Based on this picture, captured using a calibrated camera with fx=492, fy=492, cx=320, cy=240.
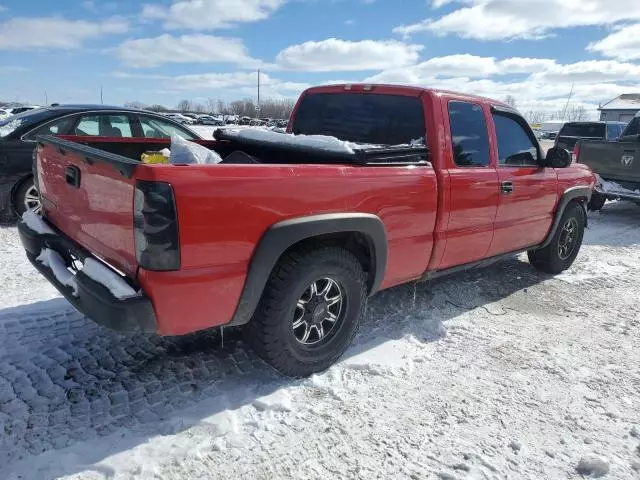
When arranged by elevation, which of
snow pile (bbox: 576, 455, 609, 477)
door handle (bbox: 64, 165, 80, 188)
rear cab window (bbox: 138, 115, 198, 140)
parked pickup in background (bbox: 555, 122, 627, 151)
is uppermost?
parked pickup in background (bbox: 555, 122, 627, 151)

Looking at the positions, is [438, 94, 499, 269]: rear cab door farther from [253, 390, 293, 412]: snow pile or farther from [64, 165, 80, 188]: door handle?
[64, 165, 80, 188]: door handle

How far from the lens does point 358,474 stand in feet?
7.67

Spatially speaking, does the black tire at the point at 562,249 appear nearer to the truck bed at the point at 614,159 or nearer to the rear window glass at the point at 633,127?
the truck bed at the point at 614,159

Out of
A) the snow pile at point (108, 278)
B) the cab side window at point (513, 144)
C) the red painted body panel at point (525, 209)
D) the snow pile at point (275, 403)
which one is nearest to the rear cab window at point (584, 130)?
the red painted body panel at point (525, 209)

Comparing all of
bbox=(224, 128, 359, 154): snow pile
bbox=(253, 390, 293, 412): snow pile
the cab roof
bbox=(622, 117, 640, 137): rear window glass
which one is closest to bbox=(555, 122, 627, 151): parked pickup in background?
bbox=(622, 117, 640, 137): rear window glass

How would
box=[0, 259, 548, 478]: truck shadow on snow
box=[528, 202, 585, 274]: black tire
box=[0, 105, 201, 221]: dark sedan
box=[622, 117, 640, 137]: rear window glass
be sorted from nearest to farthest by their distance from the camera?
1. box=[0, 259, 548, 478]: truck shadow on snow
2. box=[528, 202, 585, 274]: black tire
3. box=[0, 105, 201, 221]: dark sedan
4. box=[622, 117, 640, 137]: rear window glass

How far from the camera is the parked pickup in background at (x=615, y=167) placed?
8727 millimetres

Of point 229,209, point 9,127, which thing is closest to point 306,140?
point 229,209

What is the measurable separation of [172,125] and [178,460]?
5611 mm

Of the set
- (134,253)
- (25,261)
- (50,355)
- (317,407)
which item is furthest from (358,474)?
(25,261)

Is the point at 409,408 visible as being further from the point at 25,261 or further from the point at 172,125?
the point at 172,125

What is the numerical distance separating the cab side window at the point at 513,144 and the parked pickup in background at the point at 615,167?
505 centimetres

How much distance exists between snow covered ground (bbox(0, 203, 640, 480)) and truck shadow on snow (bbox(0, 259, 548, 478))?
0.01 meters

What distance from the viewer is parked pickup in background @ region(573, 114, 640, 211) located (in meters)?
8.73
